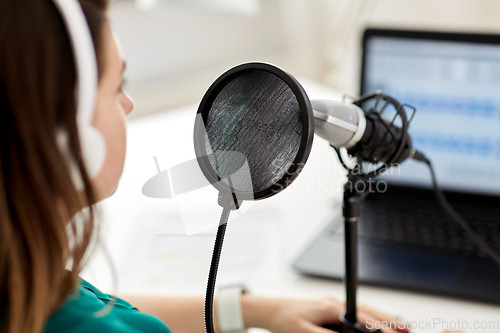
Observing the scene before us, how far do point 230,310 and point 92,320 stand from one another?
27 cm

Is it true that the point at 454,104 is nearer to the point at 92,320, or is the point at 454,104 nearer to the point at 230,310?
the point at 230,310

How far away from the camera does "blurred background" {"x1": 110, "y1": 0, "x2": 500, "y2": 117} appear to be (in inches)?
63.1

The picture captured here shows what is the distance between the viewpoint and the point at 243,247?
2.55 feet

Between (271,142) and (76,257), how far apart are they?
165mm

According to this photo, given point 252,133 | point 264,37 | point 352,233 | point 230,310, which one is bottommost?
point 230,310

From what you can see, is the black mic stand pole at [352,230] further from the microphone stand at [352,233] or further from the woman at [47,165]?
the woman at [47,165]

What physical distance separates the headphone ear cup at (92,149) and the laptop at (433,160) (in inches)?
16.2

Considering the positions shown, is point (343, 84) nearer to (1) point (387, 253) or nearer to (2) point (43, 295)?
(1) point (387, 253)

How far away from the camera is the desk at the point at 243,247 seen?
62cm

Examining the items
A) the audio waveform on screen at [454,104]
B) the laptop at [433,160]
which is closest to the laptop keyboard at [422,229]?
the laptop at [433,160]

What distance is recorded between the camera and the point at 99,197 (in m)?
0.38

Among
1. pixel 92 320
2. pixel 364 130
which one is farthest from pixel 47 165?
pixel 364 130

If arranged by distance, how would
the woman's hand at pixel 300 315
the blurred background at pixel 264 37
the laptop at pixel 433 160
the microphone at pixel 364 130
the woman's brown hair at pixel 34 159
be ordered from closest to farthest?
the woman's brown hair at pixel 34 159, the microphone at pixel 364 130, the woman's hand at pixel 300 315, the laptop at pixel 433 160, the blurred background at pixel 264 37

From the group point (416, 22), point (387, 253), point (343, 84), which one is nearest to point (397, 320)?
point (387, 253)
